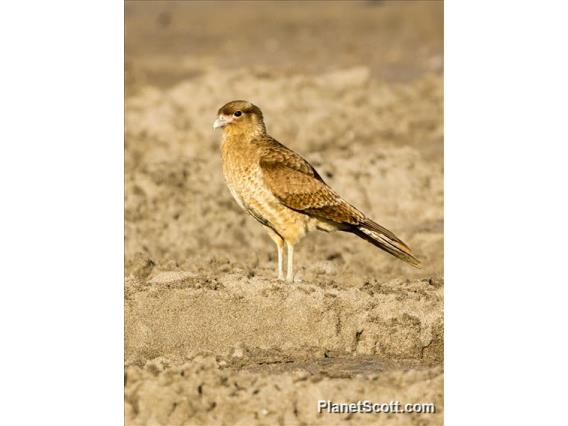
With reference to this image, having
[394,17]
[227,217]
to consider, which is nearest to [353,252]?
[227,217]

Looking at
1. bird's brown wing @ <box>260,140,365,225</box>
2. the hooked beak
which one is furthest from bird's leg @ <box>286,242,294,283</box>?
the hooked beak

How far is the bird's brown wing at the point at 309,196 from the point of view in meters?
10.3

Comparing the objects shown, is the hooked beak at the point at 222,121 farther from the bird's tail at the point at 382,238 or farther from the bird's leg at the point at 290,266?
the bird's tail at the point at 382,238

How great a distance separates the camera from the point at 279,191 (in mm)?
10297

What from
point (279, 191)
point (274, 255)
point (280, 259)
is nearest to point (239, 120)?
point (279, 191)

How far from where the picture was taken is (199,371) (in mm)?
8500

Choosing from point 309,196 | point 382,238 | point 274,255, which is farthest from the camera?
point 274,255

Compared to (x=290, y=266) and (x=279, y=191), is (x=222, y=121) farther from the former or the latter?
(x=290, y=266)

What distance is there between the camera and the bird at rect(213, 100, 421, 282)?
10.3 metres

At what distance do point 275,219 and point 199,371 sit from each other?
2.24m

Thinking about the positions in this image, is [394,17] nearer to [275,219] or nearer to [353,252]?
[353,252]

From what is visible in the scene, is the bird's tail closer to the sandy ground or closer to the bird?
the bird

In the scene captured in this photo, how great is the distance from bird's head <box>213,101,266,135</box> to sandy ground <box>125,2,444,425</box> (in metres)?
1.21

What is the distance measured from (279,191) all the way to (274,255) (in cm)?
307
